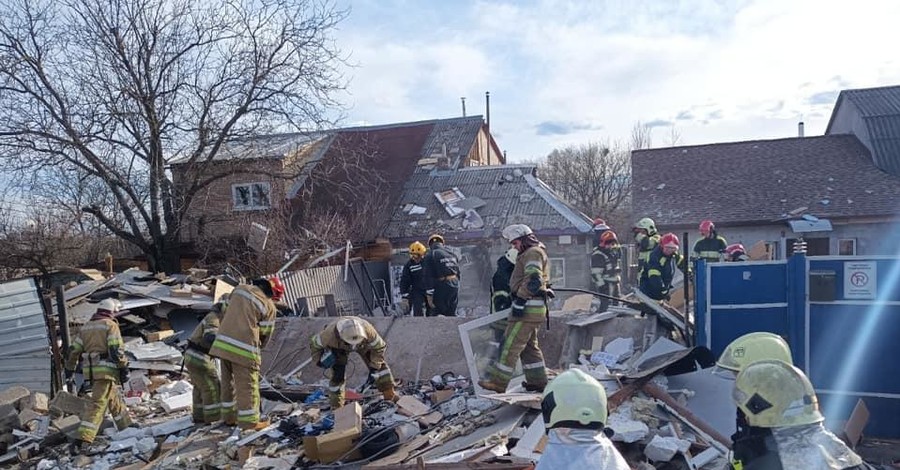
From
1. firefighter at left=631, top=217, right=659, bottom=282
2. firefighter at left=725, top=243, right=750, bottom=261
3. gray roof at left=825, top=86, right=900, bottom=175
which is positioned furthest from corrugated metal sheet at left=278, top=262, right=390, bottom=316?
gray roof at left=825, top=86, right=900, bottom=175

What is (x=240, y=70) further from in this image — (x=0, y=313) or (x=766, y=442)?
(x=766, y=442)

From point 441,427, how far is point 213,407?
98.7 inches

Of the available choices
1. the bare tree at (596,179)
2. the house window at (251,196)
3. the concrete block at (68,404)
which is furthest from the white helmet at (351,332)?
the bare tree at (596,179)

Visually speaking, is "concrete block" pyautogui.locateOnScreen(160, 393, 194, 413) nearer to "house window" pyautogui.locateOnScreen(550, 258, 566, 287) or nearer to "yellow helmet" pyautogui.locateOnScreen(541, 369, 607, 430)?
"yellow helmet" pyautogui.locateOnScreen(541, 369, 607, 430)

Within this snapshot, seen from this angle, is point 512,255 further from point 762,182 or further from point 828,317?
point 762,182

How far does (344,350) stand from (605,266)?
17.1 feet

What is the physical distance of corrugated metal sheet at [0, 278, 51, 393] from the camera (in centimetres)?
795

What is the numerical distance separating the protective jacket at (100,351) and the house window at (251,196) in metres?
9.73

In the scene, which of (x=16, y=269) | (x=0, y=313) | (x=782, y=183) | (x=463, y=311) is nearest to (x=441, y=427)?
(x=0, y=313)

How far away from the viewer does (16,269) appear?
14.9m

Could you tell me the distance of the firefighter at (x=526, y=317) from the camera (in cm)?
605

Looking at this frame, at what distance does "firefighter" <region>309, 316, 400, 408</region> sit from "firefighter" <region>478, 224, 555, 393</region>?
1.07 m

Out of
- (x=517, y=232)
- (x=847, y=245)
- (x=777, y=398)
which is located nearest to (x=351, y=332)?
(x=517, y=232)

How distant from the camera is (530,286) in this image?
5.99 m
